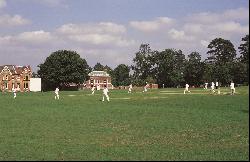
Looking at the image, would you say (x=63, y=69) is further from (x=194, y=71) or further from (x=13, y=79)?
(x=194, y=71)

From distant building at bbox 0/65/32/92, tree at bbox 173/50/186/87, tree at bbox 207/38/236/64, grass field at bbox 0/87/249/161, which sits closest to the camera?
grass field at bbox 0/87/249/161

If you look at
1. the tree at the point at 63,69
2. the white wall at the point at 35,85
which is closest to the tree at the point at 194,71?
the tree at the point at 63,69

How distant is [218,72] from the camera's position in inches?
4626

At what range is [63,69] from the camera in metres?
124

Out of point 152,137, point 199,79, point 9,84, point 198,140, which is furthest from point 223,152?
point 9,84

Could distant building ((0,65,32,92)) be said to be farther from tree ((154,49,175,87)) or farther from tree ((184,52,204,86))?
tree ((184,52,204,86))

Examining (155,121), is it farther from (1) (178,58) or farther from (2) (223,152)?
(1) (178,58)

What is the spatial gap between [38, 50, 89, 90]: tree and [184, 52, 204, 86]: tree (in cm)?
3236

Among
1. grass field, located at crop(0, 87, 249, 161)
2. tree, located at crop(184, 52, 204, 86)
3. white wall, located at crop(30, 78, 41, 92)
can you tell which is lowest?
grass field, located at crop(0, 87, 249, 161)

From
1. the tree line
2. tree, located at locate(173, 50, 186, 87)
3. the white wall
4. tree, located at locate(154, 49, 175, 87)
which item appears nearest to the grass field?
the tree line

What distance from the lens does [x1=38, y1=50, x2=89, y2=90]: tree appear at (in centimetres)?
12412

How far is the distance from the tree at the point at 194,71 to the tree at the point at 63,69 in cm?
3236

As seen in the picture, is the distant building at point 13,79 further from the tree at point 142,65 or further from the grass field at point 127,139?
the grass field at point 127,139

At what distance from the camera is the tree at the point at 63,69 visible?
407 ft
